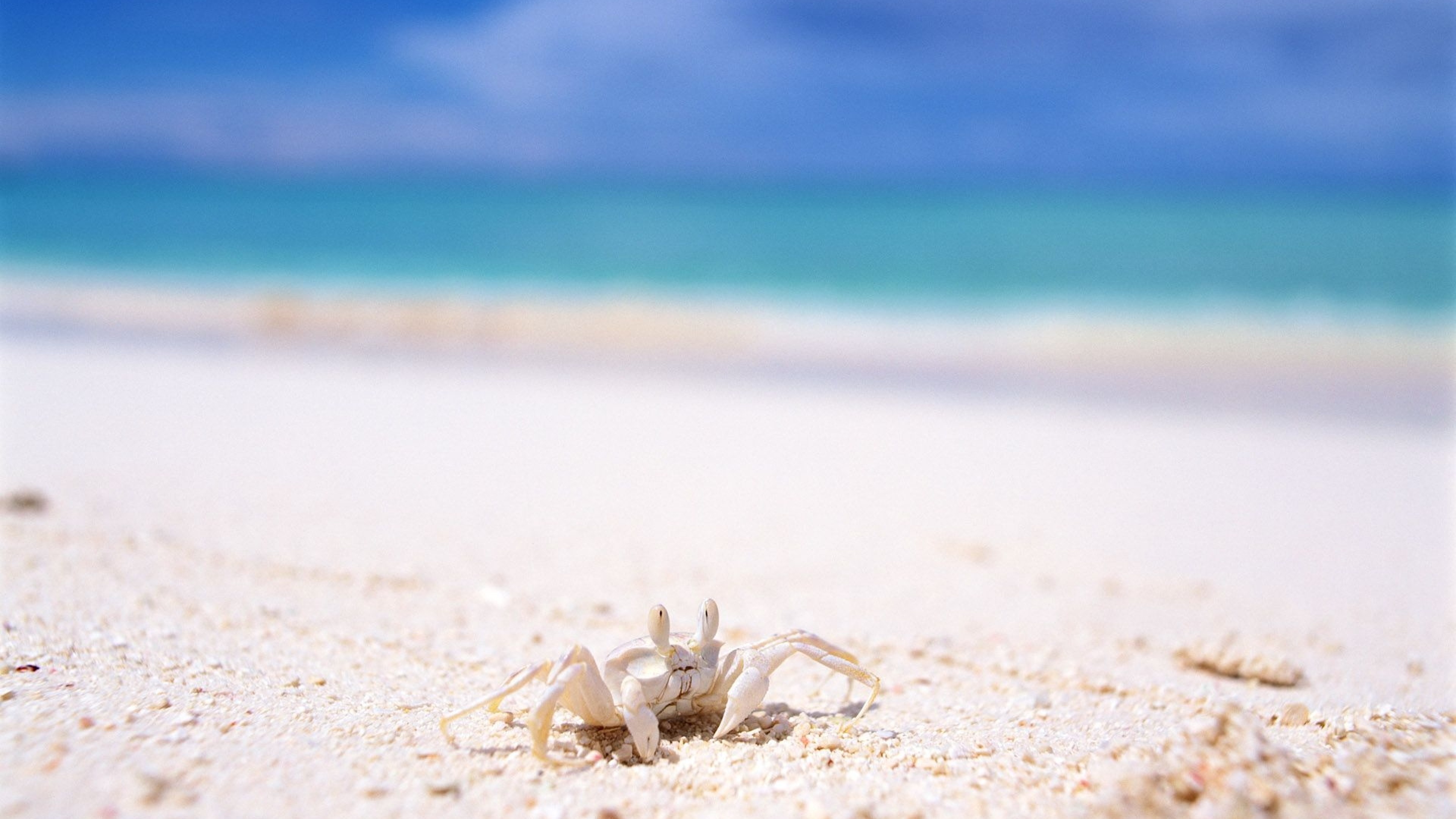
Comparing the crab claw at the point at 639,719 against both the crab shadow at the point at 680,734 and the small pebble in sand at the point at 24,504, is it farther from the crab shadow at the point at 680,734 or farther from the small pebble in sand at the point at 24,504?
the small pebble in sand at the point at 24,504

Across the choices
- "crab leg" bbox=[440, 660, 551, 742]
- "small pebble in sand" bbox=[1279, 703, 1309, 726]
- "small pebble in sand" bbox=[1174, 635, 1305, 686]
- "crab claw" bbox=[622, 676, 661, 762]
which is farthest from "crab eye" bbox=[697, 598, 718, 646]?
"small pebble in sand" bbox=[1174, 635, 1305, 686]

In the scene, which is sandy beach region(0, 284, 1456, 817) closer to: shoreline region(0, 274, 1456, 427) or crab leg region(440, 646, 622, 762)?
crab leg region(440, 646, 622, 762)

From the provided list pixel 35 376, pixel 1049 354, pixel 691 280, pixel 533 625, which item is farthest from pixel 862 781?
pixel 691 280

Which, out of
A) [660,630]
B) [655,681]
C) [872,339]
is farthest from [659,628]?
[872,339]

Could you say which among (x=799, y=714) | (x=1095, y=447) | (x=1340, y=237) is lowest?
(x=799, y=714)

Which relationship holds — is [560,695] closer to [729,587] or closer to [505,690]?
[505,690]

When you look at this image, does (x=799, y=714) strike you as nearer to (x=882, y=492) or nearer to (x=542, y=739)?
(x=542, y=739)

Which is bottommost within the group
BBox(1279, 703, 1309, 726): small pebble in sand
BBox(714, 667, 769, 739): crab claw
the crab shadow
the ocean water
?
the crab shadow

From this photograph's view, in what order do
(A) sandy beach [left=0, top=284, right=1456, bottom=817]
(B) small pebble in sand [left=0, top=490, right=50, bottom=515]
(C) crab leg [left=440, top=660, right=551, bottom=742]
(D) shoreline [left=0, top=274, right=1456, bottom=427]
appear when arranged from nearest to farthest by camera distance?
(A) sandy beach [left=0, top=284, right=1456, bottom=817] < (C) crab leg [left=440, top=660, right=551, bottom=742] < (B) small pebble in sand [left=0, top=490, right=50, bottom=515] < (D) shoreline [left=0, top=274, right=1456, bottom=427]

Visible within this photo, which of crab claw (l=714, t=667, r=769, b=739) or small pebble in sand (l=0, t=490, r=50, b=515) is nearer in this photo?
crab claw (l=714, t=667, r=769, b=739)
